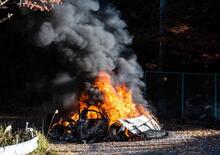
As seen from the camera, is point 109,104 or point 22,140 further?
point 109,104

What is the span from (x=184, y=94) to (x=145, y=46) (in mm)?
3238

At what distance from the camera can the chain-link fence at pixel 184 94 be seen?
799 inches

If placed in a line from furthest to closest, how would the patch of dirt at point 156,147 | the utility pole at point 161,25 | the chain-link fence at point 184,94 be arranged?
1. the chain-link fence at point 184,94
2. the utility pole at point 161,25
3. the patch of dirt at point 156,147

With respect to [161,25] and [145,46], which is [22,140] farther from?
[145,46]

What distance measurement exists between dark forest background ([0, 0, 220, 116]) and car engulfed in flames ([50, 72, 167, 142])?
1.49 metres

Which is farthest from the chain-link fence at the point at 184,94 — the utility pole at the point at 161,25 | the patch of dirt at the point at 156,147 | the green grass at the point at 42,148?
the green grass at the point at 42,148

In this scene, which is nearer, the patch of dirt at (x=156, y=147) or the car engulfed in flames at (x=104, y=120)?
the patch of dirt at (x=156, y=147)

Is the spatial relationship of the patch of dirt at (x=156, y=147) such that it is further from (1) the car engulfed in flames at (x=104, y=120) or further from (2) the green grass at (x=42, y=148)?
(2) the green grass at (x=42, y=148)

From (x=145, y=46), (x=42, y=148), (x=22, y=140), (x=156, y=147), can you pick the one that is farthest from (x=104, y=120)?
(x=145, y=46)

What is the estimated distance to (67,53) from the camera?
15.1 m

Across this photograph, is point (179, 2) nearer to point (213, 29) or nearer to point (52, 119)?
point (213, 29)

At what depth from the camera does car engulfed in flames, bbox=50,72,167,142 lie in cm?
1429

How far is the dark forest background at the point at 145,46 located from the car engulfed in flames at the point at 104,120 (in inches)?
58.6

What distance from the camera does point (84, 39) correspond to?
49.5ft
